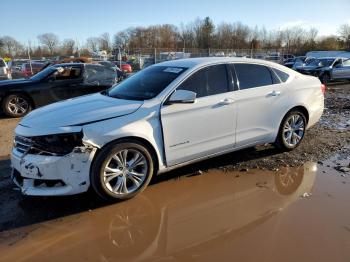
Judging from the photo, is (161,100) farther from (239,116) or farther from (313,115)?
(313,115)

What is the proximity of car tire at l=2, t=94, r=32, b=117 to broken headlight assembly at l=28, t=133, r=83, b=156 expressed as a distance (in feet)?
21.6

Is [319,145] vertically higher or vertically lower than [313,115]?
lower

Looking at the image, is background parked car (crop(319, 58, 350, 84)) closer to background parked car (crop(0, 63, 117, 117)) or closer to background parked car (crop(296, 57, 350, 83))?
background parked car (crop(296, 57, 350, 83))

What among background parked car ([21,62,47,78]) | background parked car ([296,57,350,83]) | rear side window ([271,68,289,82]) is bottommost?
background parked car ([21,62,47,78])

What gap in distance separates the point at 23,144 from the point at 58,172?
64cm

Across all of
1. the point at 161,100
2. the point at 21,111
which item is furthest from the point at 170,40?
the point at 161,100

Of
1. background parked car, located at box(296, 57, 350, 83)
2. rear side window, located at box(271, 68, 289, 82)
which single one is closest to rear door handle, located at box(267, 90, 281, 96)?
rear side window, located at box(271, 68, 289, 82)

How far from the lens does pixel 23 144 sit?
4.39 metres

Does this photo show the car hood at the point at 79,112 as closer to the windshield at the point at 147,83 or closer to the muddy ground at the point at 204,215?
the windshield at the point at 147,83

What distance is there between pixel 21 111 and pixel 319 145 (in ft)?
25.5

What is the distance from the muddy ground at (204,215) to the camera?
11.4 ft

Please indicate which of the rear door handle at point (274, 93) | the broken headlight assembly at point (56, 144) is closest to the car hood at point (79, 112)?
the broken headlight assembly at point (56, 144)

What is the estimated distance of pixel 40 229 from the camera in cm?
391

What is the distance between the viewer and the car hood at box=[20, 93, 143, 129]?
432 centimetres
